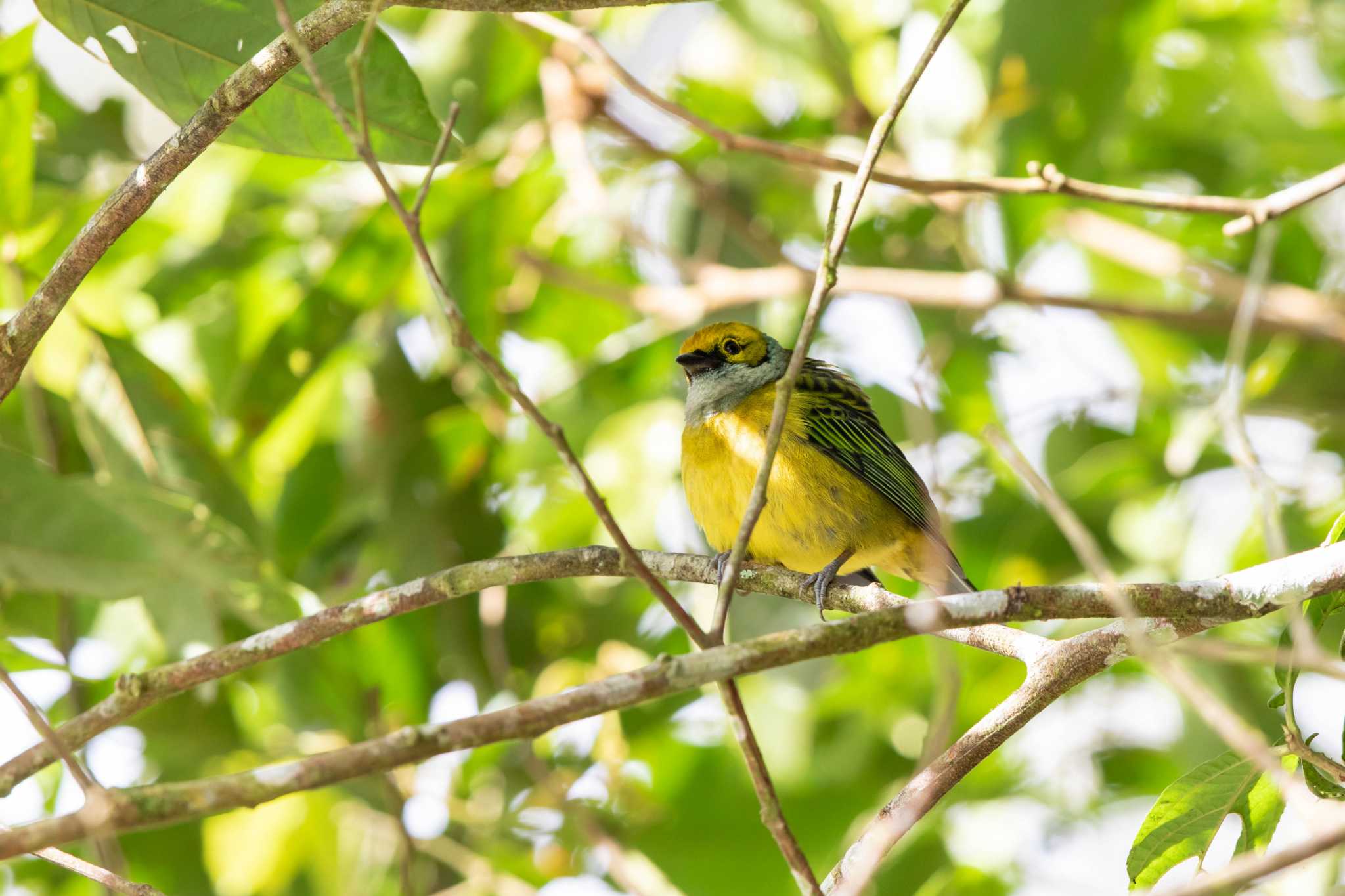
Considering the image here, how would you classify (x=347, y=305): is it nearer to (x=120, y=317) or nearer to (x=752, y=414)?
(x=120, y=317)

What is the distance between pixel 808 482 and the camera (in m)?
4.41

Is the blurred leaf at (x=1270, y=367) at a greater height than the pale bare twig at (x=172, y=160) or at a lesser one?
lesser

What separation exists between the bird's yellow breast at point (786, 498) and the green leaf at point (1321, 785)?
1.79m

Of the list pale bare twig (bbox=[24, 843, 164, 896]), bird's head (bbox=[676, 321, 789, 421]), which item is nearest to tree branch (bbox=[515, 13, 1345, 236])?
bird's head (bbox=[676, 321, 789, 421])

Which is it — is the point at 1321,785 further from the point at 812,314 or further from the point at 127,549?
the point at 127,549

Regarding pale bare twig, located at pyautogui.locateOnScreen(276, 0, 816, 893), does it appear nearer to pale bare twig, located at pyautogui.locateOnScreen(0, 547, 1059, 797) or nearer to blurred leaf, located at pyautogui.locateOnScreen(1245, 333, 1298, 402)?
pale bare twig, located at pyautogui.locateOnScreen(0, 547, 1059, 797)

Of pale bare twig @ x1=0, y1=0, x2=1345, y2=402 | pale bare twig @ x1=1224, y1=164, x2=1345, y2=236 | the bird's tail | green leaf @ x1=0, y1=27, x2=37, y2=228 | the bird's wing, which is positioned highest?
green leaf @ x1=0, y1=27, x2=37, y2=228

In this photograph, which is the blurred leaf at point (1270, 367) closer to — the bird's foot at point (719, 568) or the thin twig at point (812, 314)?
the bird's foot at point (719, 568)

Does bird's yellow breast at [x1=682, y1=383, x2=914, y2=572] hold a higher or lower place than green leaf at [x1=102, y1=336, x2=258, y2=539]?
lower

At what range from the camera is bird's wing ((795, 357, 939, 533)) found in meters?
4.58

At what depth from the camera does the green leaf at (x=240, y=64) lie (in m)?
3.10

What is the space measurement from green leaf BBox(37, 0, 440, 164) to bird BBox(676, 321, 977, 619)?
158 centimetres

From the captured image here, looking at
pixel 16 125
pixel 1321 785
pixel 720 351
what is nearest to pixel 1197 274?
pixel 720 351

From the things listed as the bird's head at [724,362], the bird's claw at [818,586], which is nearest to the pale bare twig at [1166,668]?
the bird's claw at [818,586]
